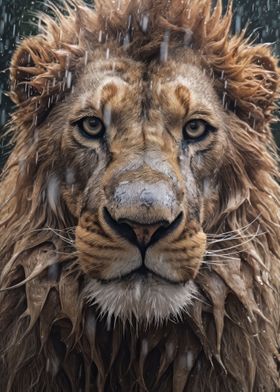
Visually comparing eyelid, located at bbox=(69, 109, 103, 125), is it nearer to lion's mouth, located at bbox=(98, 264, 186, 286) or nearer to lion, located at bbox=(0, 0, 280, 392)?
lion, located at bbox=(0, 0, 280, 392)

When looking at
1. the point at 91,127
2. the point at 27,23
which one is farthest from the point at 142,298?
the point at 27,23

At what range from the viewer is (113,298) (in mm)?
2906

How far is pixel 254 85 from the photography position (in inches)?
135

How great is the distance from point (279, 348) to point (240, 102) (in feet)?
3.01

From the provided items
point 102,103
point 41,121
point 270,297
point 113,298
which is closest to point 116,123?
point 102,103

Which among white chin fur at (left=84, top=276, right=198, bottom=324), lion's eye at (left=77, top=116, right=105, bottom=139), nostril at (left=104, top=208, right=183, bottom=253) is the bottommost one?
white chin fur at (left=84, top=276, right=198, bottom=324)

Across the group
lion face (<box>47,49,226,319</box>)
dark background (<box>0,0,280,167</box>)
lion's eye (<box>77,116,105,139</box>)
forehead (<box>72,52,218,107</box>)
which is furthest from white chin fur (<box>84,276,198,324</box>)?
dark background (<box>0,0,280,167</box>)

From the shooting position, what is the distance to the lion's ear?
3400mm

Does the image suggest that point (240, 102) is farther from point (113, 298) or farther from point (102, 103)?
point (113, 298)

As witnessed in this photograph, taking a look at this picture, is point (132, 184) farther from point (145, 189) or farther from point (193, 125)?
point (193, 125)

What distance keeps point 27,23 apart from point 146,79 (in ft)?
11.1

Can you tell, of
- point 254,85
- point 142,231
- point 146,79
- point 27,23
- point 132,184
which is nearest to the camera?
point 142,231

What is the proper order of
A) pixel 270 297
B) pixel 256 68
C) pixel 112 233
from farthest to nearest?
pixel 256 68, pixel 270 297, pixel 112 233

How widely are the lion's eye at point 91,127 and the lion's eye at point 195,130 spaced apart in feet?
0.96
